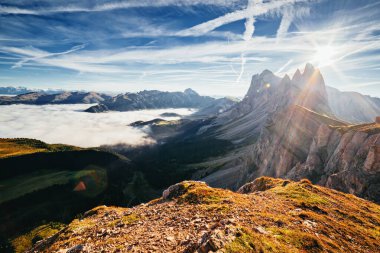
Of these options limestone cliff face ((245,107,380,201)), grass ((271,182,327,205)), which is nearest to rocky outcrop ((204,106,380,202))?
limestone cliff face ((245,107,380,201))

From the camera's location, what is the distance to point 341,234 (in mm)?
25078

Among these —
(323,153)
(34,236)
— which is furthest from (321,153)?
(34,236)

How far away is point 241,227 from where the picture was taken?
20.4 meters

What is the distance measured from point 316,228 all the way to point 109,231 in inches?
930

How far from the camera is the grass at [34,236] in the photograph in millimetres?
131375

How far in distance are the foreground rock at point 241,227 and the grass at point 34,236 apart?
420ft

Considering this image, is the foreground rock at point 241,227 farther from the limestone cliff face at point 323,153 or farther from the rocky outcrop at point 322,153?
the limestone cliff face at point 323,153

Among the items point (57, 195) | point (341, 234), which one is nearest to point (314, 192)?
point (341, 234)

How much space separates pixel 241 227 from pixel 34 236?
16858cm

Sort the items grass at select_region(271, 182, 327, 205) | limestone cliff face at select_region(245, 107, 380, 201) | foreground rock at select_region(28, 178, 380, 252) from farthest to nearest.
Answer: limestone cliff face at select_region(245, 107, 380, 201), grass at select_region(271, 182, 327, 205), foreground rock at select_region(28, 178, 380, 252)

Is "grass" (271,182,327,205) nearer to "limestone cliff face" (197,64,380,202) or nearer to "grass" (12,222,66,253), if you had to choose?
"limestone cliff face" (197,64,380,202)

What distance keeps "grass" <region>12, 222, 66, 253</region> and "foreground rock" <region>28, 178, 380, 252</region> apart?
12806 cm

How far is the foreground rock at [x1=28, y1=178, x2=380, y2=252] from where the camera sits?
19.5 metres

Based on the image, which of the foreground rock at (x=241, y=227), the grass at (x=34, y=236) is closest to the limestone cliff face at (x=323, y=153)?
the foreground rock at (x=241, y=227)
